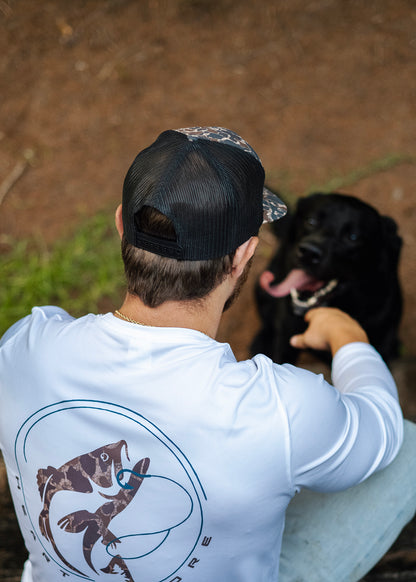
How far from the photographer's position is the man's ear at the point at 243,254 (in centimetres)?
117

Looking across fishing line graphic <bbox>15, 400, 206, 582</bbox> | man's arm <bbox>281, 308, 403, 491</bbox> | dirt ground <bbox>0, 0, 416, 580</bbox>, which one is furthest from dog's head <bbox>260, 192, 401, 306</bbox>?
fishing line graphic <bbox>15, 400, 206, 582</bbox>

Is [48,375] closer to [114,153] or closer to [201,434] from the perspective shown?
[201,434]

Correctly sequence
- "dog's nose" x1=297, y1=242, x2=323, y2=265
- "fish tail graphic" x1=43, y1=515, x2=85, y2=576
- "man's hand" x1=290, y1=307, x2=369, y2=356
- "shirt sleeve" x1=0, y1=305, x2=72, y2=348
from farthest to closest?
"dog's nose" x1=297, y1=242, x2=323, y2=265 → "man's hand" x1=290, y1=307, x2=369, y2=356 → "shirt sleeve" x1=0, y1=305, x2=72, y2=348 → "fish tail graphic" x1=43, y1=515, x2=85, y2=576

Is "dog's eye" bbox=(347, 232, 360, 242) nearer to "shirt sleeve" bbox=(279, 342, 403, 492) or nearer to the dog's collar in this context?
the dog's collar

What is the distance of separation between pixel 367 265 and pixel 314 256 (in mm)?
277

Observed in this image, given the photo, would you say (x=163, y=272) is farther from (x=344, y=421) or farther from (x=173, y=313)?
(x=344, y=421)

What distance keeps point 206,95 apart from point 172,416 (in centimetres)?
335

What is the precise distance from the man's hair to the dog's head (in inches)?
52.9

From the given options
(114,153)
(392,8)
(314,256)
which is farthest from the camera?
(392,8)

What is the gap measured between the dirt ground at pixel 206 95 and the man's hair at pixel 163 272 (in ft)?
7.17

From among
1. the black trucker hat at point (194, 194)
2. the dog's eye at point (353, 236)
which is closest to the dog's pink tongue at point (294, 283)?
the dog's eye at point (353, 236)

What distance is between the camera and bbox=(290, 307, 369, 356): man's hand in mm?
1521

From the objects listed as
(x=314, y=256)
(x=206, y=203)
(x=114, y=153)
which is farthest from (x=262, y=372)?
(x=114, y=153)

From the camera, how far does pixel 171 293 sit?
3.66ft
